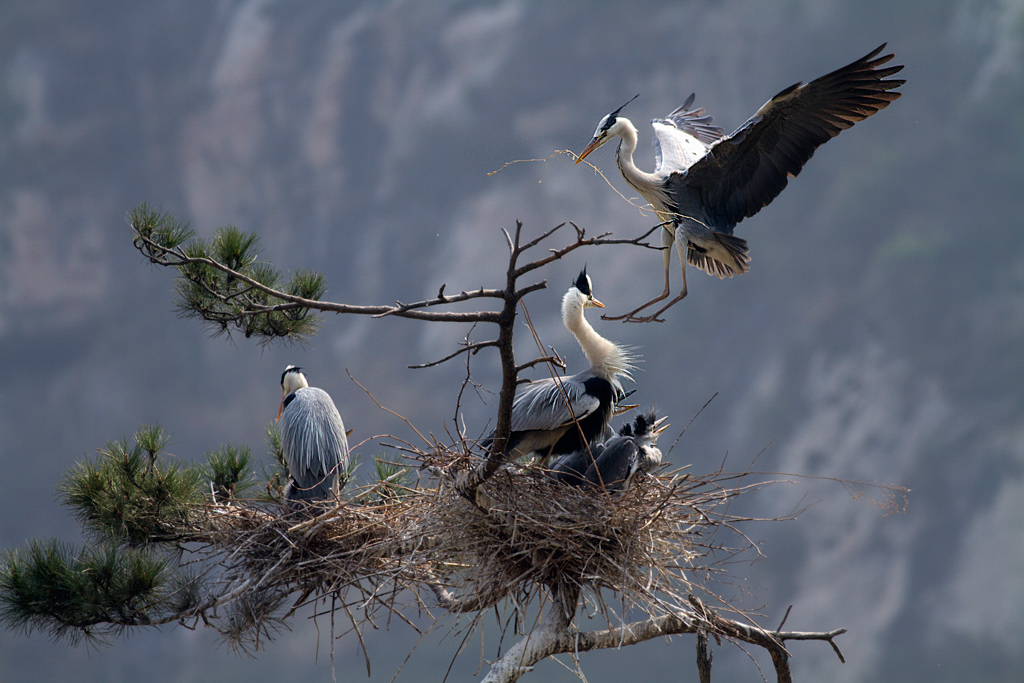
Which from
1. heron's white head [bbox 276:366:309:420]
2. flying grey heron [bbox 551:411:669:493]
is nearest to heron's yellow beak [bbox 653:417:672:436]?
flying grey heron [bbox 551:411:669:493]

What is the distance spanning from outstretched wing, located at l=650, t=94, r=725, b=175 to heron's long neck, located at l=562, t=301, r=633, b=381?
0.72m

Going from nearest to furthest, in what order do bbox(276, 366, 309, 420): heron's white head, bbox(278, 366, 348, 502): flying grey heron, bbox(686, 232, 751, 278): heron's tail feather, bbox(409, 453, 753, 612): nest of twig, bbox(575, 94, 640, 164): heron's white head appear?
bbox(409, 453, 753, 612): nest of twig
bbox(686, 232, 751, 278): heron's tail feather
bbox(575, 94, 640, 164): heron's white head
bbox(278, 366, 348, 502): flying grey heron
bbox(276, 366, 309, 420): heron's white head

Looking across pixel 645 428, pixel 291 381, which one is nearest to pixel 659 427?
pixel 645 428

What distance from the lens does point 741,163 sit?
330cm

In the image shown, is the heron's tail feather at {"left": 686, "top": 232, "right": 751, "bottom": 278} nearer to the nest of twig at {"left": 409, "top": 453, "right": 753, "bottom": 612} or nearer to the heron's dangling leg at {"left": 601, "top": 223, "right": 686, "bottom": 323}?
the heron's dangling leg at {"left": 601, "top": 223, "right": 686, "bottom": 323}

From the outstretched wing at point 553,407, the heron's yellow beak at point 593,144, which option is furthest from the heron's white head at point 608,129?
the outstretched wing at point 553,407

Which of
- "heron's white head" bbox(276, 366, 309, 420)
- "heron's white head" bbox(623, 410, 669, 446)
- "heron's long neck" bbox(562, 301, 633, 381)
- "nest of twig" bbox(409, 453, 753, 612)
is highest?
"heron's white head" bbox(276, 366, 309, 420)

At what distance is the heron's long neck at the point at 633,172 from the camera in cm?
351

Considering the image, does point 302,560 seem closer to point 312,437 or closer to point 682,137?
point 312,437

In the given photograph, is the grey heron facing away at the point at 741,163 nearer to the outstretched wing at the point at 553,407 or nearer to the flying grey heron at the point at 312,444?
the outstretched wing at the point at 553,407

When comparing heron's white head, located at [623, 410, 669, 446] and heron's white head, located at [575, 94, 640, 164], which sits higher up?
heron's white head, located at [575, 94, 640, 164]

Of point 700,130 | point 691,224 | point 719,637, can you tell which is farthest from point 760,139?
point 719,637

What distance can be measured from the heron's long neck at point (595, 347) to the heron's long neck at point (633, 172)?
56cm

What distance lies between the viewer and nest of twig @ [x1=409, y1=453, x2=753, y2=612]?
2.83m
